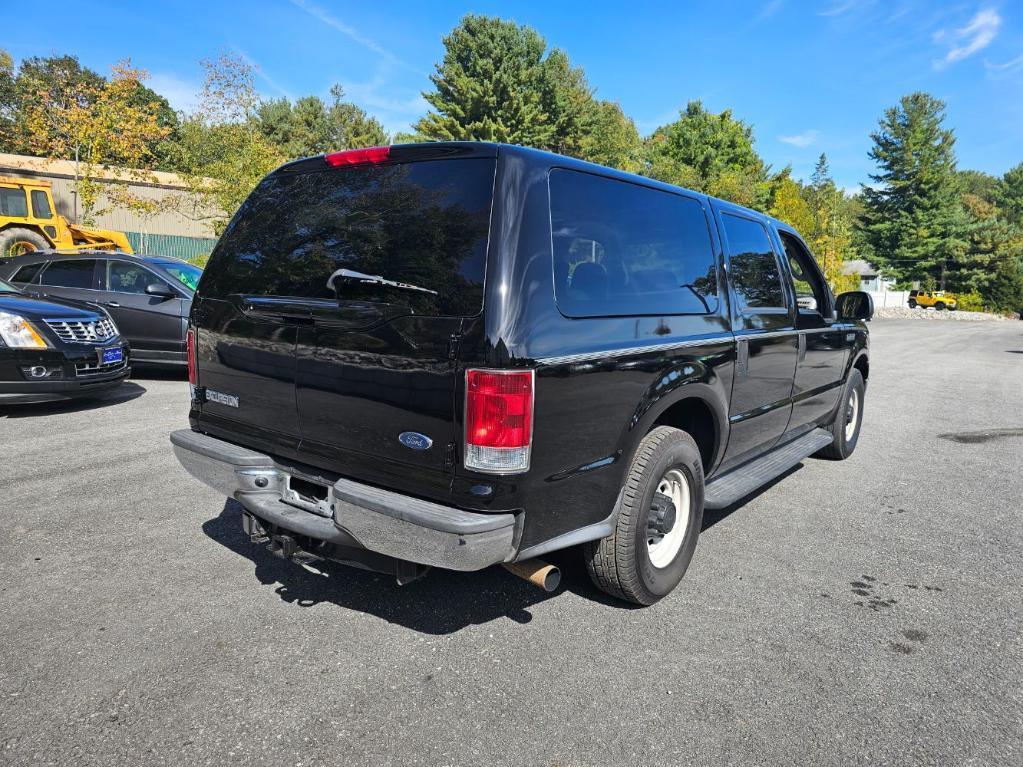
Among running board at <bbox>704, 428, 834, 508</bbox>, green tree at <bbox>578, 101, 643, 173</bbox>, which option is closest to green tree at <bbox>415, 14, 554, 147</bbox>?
green tree at <bbox>578, 101, 643, 173</bbox>

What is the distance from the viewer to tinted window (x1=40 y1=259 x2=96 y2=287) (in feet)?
30.9

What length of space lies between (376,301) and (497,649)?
1523 mm

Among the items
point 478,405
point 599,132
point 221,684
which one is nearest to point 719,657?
point 478,405

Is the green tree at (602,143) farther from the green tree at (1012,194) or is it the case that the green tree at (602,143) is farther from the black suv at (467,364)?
the green tree at (1012,194)

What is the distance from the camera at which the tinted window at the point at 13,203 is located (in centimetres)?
1780

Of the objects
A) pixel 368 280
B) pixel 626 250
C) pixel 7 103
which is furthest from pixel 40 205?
pixel 7 103

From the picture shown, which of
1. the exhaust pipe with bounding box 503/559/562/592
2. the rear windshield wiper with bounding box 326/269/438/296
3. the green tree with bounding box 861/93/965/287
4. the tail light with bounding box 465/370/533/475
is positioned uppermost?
the green tree with bounding box 861/93/965/287

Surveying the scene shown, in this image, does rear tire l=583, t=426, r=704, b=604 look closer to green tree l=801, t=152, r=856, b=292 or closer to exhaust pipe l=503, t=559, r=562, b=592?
exhaust pipe l=503, t=559, r=562, b=592

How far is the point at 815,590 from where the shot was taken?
140 inches

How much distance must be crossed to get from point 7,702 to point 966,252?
241ft

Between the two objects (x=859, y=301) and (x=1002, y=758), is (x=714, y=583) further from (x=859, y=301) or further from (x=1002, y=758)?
(x=859, y=301)

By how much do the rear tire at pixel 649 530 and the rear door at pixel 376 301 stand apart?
94cm

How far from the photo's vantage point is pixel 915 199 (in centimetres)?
6506

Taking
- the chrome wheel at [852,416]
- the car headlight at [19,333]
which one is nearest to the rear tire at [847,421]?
the chrome wheel at [852,416]
